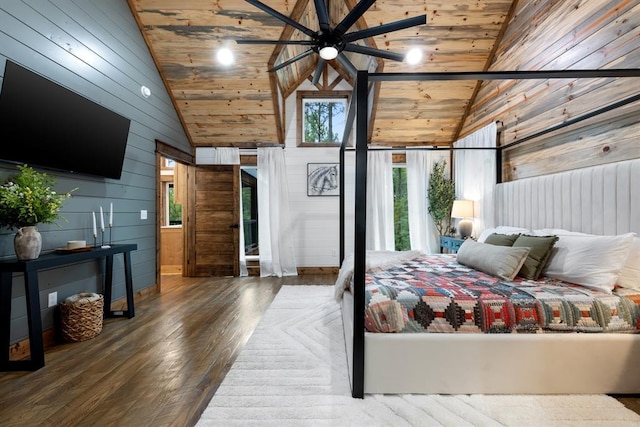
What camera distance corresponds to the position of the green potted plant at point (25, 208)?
204cm

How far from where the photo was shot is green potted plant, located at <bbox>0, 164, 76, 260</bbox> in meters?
2.04

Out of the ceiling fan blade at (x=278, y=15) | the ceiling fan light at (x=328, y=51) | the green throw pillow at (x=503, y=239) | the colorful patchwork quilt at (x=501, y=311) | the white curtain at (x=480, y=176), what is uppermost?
the ceiling fan blade at (x=278, y=15)

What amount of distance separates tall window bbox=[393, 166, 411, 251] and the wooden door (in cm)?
300

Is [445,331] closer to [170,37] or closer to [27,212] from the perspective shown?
[27,212]

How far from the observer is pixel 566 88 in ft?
9.51

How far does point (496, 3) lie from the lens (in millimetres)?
3662

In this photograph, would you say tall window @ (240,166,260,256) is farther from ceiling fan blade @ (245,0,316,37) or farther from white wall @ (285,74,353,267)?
ceiling fan blade @ (245,0,316,37)

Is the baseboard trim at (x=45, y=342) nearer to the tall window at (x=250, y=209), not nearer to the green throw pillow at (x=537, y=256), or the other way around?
the tall window at (x=250, y=209)

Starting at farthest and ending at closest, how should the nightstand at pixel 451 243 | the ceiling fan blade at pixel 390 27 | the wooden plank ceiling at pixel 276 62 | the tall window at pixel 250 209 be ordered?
the tall window at pixel 250 209 → the nightstand at pixel 451 243 → the wooden plank ceiling at pixel 276 62 → the ceiling fan blade at pixel 390 27

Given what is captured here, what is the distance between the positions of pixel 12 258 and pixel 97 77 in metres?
1.94

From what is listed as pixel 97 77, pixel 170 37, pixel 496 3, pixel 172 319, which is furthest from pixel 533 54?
pixel 172 319

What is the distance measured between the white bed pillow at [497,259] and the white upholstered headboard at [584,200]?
26.3 inches

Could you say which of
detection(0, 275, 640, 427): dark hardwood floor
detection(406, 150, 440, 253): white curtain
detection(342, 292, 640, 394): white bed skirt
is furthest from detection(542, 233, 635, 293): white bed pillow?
detection(406, 150, 440, 253): white curtain

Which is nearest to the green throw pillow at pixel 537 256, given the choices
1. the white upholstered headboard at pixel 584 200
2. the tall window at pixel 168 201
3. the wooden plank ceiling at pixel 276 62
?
the white upholstered headboard at pixel 584 200
